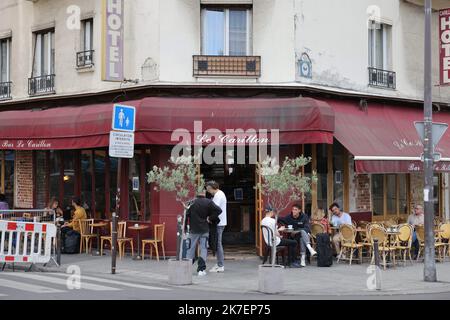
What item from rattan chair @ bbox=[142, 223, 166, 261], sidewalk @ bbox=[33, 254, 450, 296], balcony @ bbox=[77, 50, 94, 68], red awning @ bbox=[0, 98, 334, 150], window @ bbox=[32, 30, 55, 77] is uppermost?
window @ bbox=[32, 30, 55, 77]

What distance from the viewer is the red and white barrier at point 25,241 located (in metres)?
14.2

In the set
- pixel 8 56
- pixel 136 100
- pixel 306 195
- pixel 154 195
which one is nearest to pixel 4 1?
pixel 8 56

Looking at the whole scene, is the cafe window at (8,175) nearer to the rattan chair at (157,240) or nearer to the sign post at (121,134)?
the rattan chair at (157,240)

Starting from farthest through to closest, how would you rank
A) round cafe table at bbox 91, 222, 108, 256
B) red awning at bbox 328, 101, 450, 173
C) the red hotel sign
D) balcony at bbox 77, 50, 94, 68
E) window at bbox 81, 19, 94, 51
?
the red hotel sign → window at bbox 81, 19, 94, 51 → balcony at bbox 77, 50, 94, 68 → round cafe table at bbox 91, 222, 108, 256 → red awning at bbox 328, 101, 450, 173

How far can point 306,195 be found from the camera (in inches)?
685

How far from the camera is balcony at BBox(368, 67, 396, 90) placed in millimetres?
18562

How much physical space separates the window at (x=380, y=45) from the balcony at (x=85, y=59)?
317 inches

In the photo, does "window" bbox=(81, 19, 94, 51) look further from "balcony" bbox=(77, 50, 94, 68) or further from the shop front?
the shop front

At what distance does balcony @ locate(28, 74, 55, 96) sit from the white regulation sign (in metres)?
6.51

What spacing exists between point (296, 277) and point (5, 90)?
1257 cm

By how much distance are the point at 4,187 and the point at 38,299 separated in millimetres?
13241

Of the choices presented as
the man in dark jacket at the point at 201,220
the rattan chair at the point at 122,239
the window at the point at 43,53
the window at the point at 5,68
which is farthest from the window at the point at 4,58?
the man in dark jacket at the point at 201,220

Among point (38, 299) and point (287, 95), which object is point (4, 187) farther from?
point (38, 299)

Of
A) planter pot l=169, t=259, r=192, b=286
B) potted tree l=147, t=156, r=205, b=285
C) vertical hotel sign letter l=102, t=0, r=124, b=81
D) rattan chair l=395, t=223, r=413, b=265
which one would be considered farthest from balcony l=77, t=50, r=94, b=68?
rattan chair l=395, t=223, r=413, b=265
